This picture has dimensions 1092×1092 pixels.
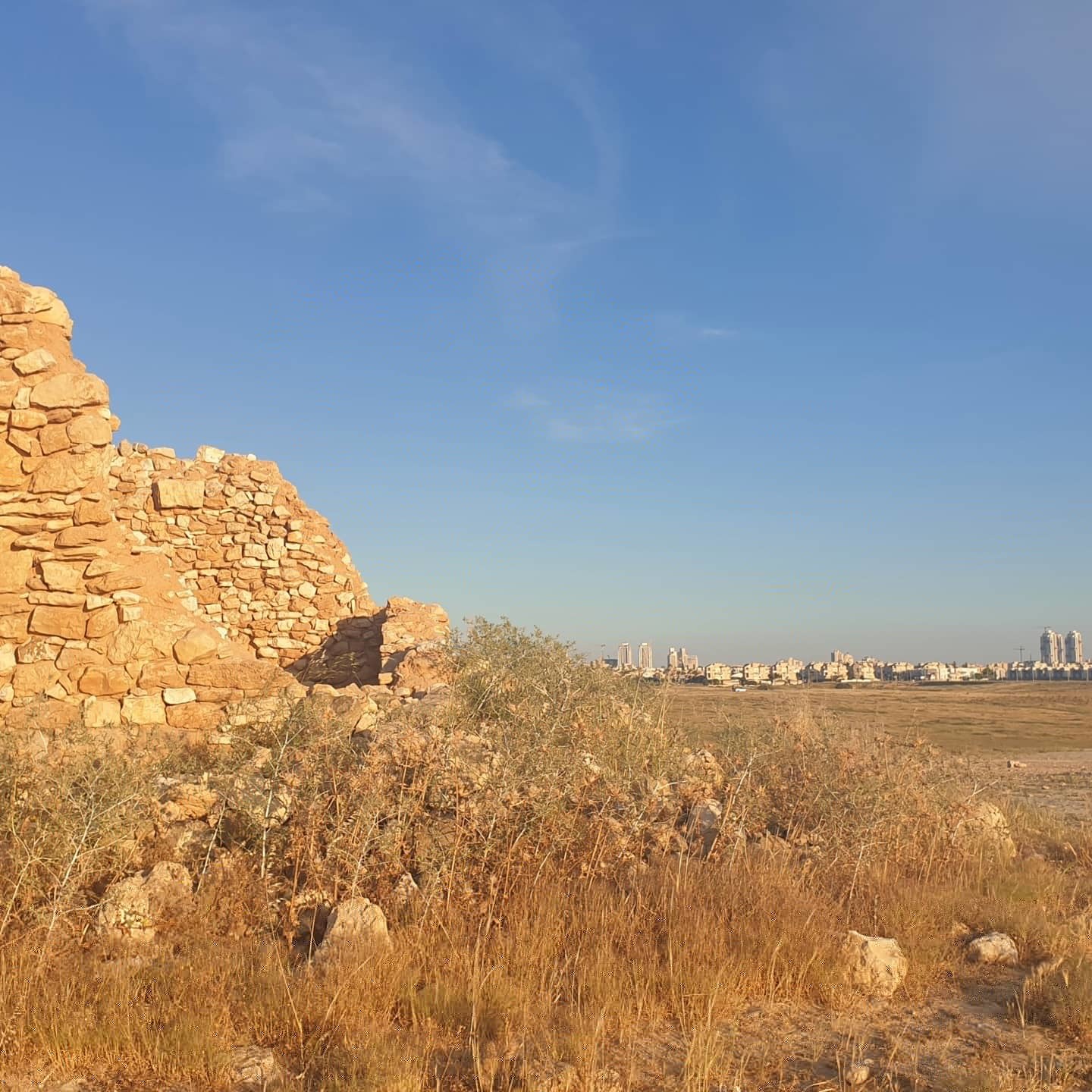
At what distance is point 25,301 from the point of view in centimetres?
773

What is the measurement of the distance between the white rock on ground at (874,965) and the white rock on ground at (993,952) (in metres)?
0.67

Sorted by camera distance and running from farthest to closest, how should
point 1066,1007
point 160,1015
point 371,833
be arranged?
point 371,833
point 1066,1007
point 160,1015

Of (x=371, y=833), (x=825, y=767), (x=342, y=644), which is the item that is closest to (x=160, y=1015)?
(x=371, y=833)

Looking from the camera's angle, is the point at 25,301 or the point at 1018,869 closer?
the point at 1018,869

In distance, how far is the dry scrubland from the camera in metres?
3.74

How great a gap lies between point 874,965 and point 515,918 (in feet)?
6.45

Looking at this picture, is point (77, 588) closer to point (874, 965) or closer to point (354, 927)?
point (354, 927)

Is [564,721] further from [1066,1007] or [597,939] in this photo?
[1066,1007]

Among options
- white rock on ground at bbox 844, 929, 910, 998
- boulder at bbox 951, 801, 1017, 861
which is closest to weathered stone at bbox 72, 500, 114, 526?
white rock on ground at bbox 844, 929, 910, 998

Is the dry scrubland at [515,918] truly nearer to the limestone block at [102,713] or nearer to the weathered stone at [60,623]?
the limestone block at [102,713]

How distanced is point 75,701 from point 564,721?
4016 mm

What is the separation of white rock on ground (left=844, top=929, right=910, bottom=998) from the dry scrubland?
0.20 ft

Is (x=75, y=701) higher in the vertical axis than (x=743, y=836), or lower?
higher

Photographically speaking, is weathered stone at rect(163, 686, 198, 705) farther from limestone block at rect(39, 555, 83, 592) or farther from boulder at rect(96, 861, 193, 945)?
boulder at rect(96, 861, 193, 945)
